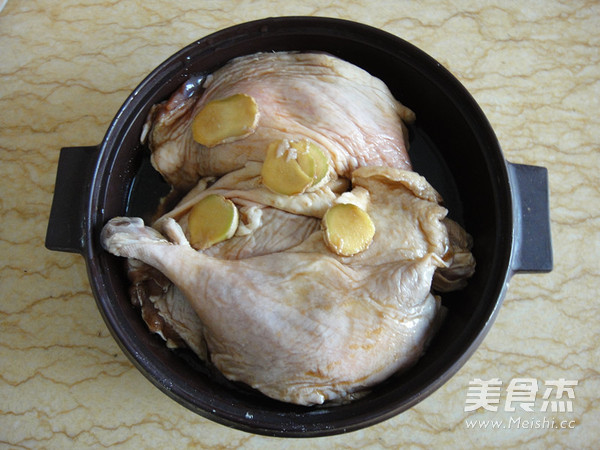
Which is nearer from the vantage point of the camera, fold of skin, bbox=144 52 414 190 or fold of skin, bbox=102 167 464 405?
fold of skin, bbox=102 167 464 405

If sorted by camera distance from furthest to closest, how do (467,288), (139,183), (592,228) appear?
(592,228)
(139,183)
(467,288)

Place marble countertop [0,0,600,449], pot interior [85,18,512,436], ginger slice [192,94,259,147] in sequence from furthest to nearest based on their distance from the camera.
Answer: marble countertop [0,0,600,449] < ginger slice [192,94,259,147] < pot interior [85,18,512,436]

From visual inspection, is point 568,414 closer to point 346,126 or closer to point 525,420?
point 525,420

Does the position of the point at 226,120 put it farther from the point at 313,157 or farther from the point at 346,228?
the point at 346,228

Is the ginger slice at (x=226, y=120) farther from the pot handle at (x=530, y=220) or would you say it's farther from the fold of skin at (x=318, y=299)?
the pot handle at (x=530, y=220)

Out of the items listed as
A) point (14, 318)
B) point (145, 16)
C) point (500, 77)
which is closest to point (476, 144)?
point (500, 77)

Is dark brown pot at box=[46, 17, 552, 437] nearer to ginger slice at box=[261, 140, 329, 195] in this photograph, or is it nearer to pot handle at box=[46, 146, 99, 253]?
pot handle at box=[46, 146, 99, 253]

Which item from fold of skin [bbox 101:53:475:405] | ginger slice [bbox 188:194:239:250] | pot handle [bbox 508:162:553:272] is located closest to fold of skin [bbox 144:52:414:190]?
fold of skin [bbox 101:53:475:405]

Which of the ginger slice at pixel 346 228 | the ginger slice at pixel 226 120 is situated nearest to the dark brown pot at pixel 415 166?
the ginger slice at pixel 226 120
